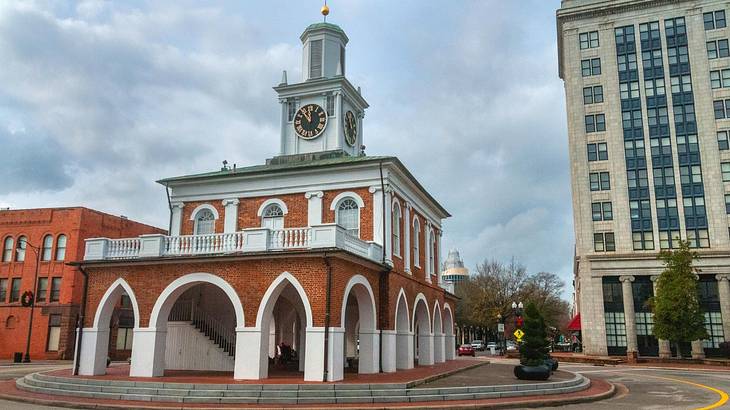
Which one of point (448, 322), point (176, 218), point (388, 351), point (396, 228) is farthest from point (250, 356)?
point (448, 322)

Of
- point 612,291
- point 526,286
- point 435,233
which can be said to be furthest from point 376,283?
point 526,286

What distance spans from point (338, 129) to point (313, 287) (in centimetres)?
1191

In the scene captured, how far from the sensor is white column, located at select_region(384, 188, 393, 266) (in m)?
23.8

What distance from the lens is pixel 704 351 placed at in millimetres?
44594

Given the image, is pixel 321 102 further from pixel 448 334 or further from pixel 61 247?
pixel 61 247

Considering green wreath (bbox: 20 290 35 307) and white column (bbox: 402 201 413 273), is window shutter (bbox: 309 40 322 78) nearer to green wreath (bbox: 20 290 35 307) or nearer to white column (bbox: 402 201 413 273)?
white column (bbox: 402 201 413 273)

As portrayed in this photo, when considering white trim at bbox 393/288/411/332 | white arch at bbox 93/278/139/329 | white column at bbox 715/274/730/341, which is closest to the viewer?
white arch at bbox 93/278/139/329

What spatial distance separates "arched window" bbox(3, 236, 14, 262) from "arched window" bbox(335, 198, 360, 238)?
30.1 meters

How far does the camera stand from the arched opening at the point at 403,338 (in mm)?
24906

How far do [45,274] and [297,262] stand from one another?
30.2m

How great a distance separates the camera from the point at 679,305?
40781 mm

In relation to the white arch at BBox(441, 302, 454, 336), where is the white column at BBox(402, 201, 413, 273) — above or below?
above

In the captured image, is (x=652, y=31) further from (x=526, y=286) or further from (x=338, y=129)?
(x=338, y=129)

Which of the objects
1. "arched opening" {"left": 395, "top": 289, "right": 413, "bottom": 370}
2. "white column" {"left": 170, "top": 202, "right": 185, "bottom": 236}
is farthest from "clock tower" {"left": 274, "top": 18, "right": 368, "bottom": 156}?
"arched opening" {"left": 395, "top": 289, "right": 413, "bottom": 370}
